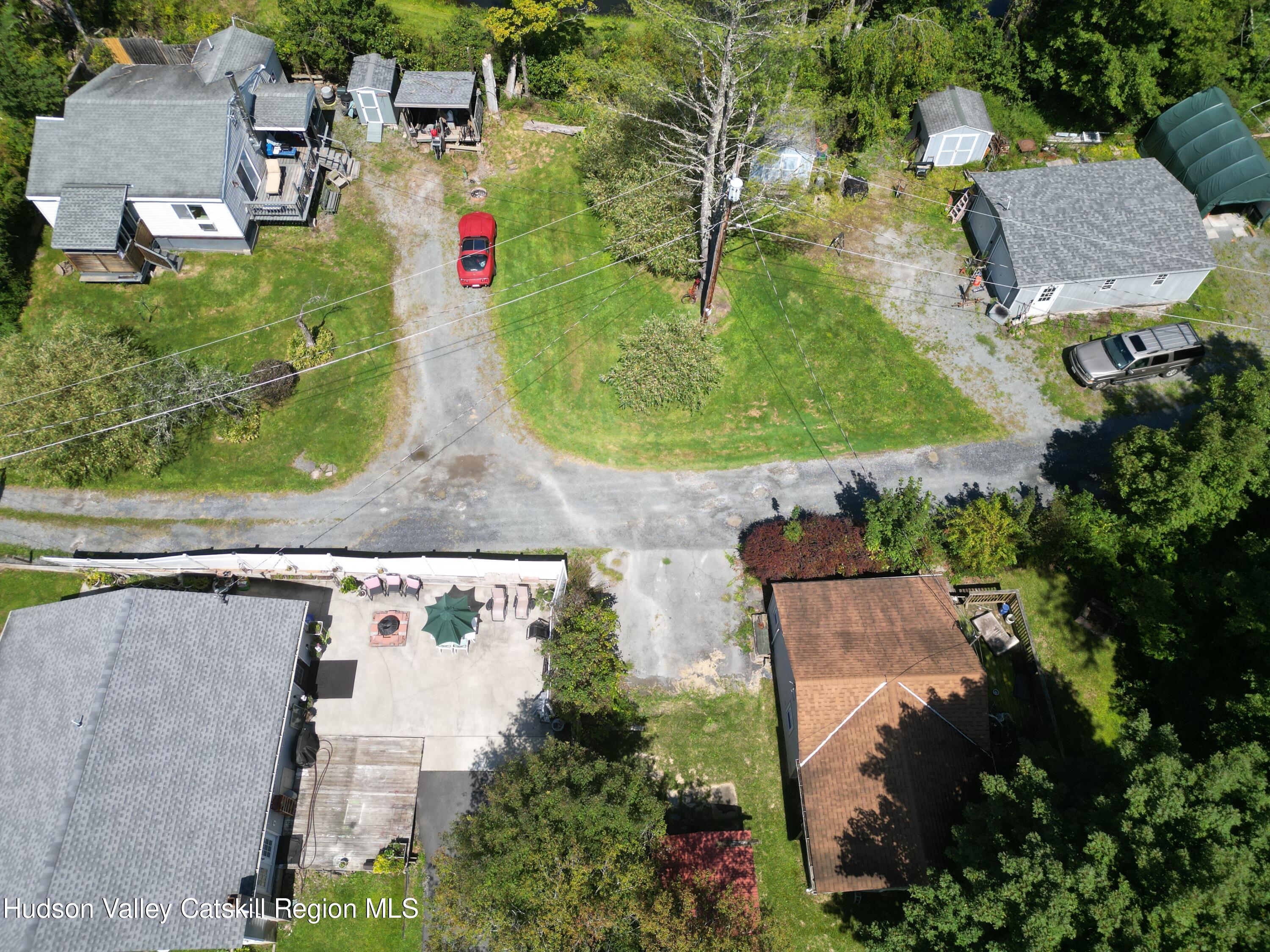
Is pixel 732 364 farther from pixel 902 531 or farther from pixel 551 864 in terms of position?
pixel 551 864

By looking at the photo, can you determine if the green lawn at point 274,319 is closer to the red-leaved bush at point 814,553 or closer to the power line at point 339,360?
the power line at point 339,360

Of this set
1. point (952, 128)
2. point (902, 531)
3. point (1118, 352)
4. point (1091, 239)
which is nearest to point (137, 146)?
point (902, 531)

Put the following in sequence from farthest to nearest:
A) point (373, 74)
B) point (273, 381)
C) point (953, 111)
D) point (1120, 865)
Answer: point (373, 74) → point (953, 111) → point (273, 381) → point (1120, 865)

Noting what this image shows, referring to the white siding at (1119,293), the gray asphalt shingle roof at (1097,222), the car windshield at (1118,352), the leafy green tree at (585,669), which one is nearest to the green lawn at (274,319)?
the leafy green tree at (585,669)

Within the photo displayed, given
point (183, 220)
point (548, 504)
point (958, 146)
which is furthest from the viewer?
point (958, 146)

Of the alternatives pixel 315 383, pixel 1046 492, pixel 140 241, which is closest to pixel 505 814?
pixel 315 383
